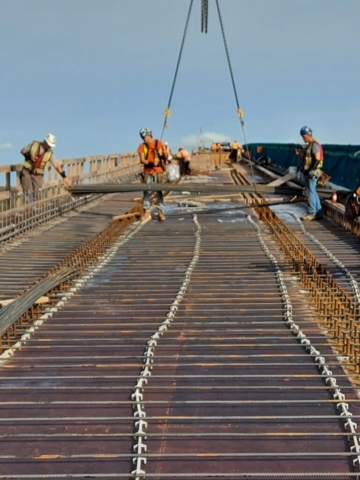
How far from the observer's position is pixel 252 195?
1469cm

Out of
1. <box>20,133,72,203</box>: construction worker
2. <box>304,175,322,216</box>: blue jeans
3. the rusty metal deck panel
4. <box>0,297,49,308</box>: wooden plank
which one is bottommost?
the rusty metal deck panel

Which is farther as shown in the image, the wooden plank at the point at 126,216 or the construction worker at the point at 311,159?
the wooden plank at the point at 126,216

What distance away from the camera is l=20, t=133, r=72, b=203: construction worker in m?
10.7

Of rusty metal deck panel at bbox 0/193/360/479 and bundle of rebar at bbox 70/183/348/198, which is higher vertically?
bundle of rebar at bbox 70/183/348/198

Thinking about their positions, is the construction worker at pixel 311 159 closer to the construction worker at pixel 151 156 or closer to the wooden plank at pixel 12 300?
the construction worker at pixel 151 156

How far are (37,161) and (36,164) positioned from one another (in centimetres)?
6

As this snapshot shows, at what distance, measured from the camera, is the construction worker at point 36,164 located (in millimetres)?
10695

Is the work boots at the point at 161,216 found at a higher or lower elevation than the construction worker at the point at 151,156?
lower

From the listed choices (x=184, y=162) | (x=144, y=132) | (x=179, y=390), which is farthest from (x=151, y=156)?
(x=184, y=162)

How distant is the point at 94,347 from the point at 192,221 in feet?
21.1

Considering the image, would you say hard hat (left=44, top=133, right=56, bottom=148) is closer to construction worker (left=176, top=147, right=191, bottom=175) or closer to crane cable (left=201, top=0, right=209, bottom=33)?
crane cable (left=201, top=0, right=209, bottom=33)

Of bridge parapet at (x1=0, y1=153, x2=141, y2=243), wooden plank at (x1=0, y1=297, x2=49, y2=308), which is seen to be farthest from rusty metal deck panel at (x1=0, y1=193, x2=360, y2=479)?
bridge parapet at (x1=0, y1=153, x2=141, y2=243)

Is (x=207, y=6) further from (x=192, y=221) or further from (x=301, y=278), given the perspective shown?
(x=301, y=278)

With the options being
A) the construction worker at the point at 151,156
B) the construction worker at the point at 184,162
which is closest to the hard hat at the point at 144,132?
the construction worker at the point at 151,156
